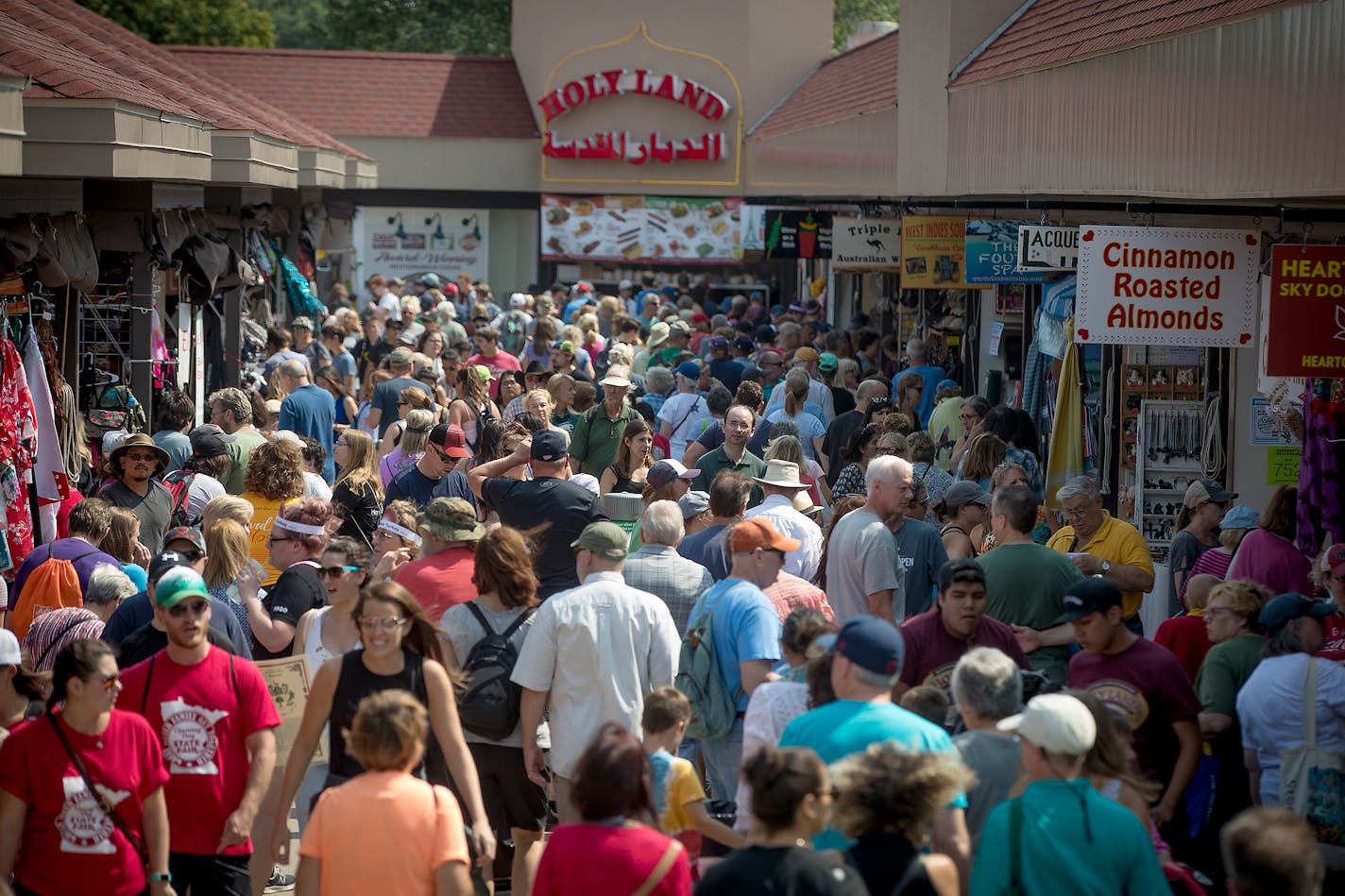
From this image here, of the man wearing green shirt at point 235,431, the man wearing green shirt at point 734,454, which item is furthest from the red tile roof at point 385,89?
the man wearing green shirt at point 734,454

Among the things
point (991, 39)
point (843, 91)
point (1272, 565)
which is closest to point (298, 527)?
point (1272, 565)

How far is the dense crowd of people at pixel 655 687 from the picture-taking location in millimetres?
4531

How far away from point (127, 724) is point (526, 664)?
1620 millimetres

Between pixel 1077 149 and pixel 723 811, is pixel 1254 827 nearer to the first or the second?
pixel 723 811

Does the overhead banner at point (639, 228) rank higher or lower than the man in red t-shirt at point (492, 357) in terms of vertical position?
higher

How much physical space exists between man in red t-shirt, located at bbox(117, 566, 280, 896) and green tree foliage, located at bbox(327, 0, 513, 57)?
49.7m

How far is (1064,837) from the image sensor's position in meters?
4.54

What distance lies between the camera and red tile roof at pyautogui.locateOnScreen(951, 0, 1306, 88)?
8.46 metres

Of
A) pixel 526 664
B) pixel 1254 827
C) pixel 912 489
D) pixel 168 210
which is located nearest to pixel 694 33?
pixel 168 210

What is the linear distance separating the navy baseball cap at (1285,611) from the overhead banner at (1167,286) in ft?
10.2

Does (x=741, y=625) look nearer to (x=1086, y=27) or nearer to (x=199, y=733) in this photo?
(x=199, y=733)

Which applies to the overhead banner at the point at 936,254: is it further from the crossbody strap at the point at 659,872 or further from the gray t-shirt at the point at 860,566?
the crossbody strap at the point at 659,872

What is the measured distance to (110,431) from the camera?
1238 centimetres

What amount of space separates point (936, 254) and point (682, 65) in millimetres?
18601
